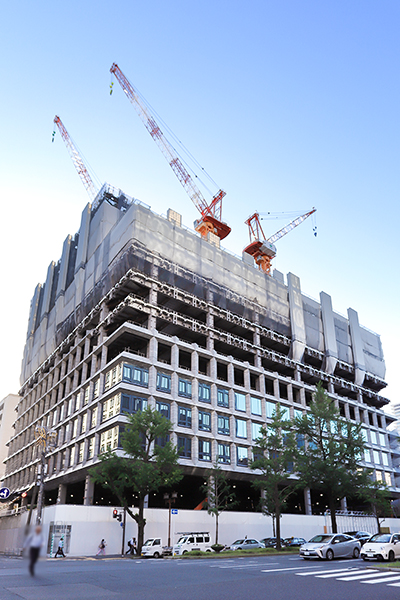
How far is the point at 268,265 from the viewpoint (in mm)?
147500

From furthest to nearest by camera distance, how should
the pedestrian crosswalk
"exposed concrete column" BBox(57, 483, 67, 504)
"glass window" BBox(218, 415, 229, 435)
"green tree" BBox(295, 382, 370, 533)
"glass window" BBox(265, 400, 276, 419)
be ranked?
1. "glass window" BBox(265, 400, 276, 419)
2. "exposed concrete column" BBox(57, 483, 67, 504)
3. "glass window" BBox(218, 415, 229, 435)
4. "green tree" BBox(295, 382, 370, 533)
5. the pedestrian crosswalk

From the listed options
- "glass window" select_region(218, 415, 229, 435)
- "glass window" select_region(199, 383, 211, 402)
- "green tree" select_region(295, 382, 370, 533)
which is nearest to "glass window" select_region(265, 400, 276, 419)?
"glass window" select_region(218, 415, 229, 435)

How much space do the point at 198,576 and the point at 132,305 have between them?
1945 inches

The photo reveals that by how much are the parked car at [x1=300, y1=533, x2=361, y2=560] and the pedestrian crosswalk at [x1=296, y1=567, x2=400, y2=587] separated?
6.72 metres

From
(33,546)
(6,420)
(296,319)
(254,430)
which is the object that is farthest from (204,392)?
(6,420)

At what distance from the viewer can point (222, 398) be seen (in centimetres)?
7912

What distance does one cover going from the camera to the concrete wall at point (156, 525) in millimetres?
56969

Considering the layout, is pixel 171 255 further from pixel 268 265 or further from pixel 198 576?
pixel 268 265

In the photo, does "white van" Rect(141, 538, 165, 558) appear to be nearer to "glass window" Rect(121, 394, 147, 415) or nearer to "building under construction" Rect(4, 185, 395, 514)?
"building under construction" Rect(4, 185, 395, 514)

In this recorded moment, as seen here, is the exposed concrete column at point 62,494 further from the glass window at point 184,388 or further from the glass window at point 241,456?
the glass window at point 241,456

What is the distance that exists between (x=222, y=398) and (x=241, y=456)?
9698 mm

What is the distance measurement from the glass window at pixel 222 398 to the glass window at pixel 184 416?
23.0 ft

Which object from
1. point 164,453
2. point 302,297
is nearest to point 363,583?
point 164,453

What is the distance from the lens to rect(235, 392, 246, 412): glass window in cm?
8131
